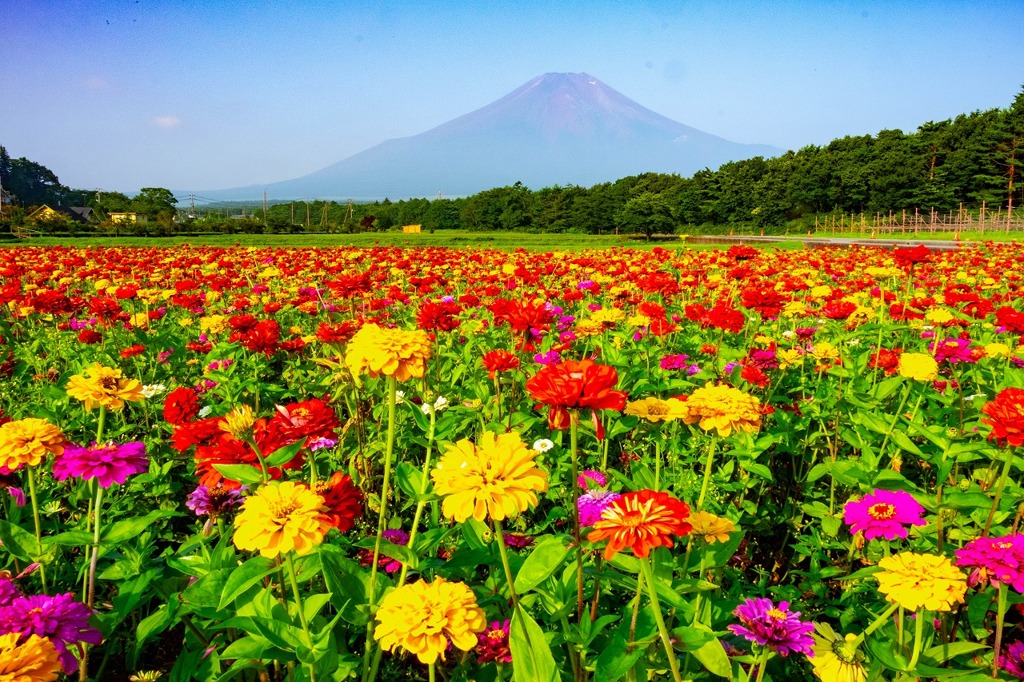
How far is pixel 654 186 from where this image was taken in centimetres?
6331

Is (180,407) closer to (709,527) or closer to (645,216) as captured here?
(709,527)

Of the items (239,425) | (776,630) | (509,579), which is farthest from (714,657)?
(239,425)

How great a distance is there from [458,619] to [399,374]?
740 mm

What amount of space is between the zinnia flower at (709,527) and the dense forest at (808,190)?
154 ft

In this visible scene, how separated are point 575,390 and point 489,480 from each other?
275 mm

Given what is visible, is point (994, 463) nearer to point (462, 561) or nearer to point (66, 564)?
point (462, 561)

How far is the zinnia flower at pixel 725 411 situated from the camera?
66.1 inches

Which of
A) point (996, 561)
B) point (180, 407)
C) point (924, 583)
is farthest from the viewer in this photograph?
point (180, 407)

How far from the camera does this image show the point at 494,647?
1.50m

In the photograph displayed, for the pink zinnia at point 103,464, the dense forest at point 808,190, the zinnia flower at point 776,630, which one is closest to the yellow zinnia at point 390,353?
the pink zinnia at point 103,464

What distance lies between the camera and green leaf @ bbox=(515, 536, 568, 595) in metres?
1.31

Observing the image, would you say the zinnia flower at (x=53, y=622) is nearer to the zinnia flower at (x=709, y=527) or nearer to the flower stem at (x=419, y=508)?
the flower stem at (x=419, y=508)

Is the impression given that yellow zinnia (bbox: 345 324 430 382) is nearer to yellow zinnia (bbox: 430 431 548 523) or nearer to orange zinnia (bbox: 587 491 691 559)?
yellow zinnia (bbox: 430 431 548 523)

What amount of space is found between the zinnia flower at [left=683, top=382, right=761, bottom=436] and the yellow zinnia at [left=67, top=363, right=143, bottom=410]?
6.02 feet
